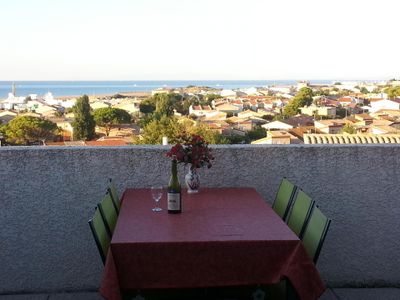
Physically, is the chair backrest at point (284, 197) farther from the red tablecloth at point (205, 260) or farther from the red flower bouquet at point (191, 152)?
the red tablecloth at point (205, 260)

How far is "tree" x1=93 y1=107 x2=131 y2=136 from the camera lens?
57.2m

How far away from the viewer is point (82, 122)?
5181 cm

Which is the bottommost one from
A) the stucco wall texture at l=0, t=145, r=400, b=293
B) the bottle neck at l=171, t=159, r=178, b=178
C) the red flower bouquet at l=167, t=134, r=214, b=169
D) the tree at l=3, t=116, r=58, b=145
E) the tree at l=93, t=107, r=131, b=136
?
the tree at l=93, t=107, r=131, b=136

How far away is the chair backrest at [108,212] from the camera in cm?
265

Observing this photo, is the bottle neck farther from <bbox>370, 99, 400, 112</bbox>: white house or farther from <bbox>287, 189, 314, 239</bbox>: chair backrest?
<bbox>370, 99, 400, 112</bbox>: white house

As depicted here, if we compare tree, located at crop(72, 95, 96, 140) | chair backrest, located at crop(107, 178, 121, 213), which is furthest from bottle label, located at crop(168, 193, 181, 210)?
tree, located at crop(72, 95, 96, 140)

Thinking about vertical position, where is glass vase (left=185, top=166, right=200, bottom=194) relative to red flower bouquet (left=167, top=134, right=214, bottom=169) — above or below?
below

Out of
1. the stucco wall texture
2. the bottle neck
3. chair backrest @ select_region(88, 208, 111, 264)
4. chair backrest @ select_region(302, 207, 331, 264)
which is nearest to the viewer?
chair backrest @ select_region(88, 208, 111, 264)

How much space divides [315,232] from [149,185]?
1451 mm

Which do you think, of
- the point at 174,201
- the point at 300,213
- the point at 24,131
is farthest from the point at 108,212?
the point at 24,131

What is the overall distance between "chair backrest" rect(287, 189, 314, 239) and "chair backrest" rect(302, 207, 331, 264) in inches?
3.3

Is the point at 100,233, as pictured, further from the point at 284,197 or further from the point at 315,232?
the point at 284,197
